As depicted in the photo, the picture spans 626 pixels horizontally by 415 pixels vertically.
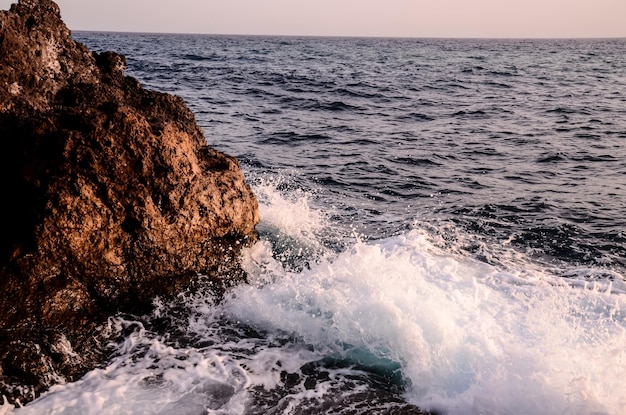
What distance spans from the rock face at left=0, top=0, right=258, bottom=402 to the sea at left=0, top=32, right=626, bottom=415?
0.26m

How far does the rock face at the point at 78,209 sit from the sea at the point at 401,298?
0.26 metres

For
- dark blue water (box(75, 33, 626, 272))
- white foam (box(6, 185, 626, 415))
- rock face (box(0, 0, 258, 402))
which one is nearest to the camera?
white foam (box(6, 185, 626, 415))

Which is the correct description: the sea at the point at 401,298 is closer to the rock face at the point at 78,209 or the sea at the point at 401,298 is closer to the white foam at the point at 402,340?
the white foam at the point at 402,340

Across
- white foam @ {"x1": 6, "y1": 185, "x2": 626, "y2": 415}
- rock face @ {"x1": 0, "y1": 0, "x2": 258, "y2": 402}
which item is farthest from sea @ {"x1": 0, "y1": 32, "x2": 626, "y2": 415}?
rock face @ {"x1": 0, "y1": 0, "x2": 258, "y2": 402}

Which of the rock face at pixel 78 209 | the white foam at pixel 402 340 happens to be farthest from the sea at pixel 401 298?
the rock face at pixel 78 209

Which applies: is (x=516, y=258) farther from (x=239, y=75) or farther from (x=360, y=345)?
(x=239, y=75)

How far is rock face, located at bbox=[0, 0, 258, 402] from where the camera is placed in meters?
3.66

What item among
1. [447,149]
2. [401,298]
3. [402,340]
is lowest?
[402,340]

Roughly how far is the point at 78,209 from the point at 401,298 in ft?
9.76

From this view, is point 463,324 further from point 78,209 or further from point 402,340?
point 78,209

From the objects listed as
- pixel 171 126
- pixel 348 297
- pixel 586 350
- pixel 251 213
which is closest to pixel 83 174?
pixel 171 126

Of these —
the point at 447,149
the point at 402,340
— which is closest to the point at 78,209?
the point at 402,340

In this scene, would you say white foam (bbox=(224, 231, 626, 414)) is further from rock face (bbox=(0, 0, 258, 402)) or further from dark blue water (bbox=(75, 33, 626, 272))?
dark blue water (bbox=(75, 33, 626, 272))

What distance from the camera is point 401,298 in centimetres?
435
